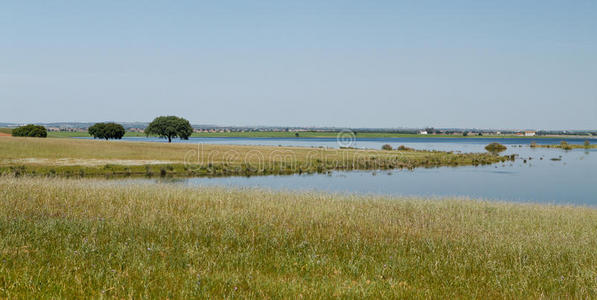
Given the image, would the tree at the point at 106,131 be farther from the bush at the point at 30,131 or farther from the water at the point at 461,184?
the water at the point at 461,184

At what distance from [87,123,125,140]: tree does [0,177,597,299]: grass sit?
13725cm

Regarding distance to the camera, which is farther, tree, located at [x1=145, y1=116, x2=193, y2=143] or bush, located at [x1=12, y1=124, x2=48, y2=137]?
tree, located at [x1=145, y1=116, x2=193, y2=143]

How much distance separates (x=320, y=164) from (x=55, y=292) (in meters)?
64.2

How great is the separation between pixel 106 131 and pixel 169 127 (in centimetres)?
2217

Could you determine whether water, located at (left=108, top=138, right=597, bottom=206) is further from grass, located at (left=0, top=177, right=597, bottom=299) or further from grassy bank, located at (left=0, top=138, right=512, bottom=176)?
grass, located at (left=0, top=177, right=597, bottom=299)

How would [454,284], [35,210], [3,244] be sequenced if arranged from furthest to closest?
1. [35,210]
2. [3,244]
3. [454,284]

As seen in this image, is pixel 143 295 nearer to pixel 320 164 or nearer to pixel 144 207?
pixel 144 207

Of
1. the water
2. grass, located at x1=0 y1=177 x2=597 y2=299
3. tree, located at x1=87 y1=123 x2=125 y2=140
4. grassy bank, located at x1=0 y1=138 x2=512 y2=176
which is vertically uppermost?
tree, located at x1=87 y1=123 x2=125 y2=140

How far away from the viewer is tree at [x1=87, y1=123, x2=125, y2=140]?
142m

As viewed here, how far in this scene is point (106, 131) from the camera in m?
142

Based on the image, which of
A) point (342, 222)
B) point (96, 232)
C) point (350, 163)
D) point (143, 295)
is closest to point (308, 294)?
point (143, 295)

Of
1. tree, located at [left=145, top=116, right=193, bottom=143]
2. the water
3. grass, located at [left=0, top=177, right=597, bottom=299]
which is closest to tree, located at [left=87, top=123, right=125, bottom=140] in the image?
tree, located at [left=145, top=116, right=193, bottom=143]

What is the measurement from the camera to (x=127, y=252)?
26.0ft

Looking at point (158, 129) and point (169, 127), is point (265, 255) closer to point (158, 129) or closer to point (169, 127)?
point (169, 127)
